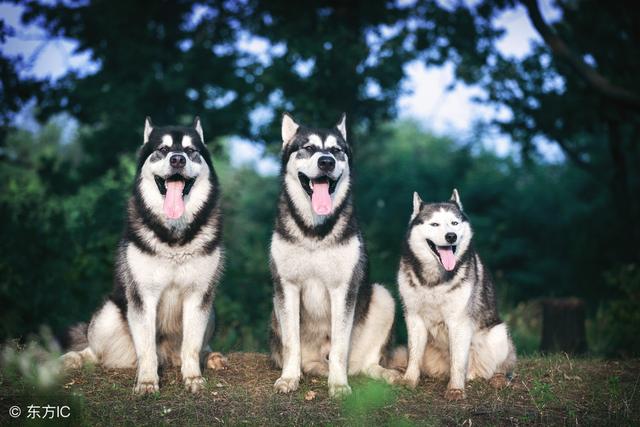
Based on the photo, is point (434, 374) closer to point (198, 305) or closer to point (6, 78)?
point (198, 305)

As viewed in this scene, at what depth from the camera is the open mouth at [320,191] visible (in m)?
5.85

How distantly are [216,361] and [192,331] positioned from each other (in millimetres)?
926

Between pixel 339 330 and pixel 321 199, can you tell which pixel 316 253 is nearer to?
pixel 321 199

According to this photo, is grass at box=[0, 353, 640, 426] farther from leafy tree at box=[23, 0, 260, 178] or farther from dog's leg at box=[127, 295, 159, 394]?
leafy tree at box=[23, 0, 260, 178]

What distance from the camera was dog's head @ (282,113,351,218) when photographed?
19.0 ft

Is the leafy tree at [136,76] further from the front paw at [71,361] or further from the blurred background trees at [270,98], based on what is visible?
the front paw at [71,361]

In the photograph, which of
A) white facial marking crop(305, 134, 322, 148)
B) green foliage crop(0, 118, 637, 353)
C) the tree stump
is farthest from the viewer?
green foliage crop(0, 118, 637, 353)

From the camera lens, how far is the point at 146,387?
5555 millimetres

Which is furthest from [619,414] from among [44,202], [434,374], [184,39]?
[184,39]

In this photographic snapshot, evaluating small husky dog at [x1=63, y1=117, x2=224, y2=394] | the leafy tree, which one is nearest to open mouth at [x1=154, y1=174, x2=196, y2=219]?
small husky dog at [x1=63, y1=117, x2=224, y2=394]

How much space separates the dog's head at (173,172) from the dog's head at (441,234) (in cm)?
210

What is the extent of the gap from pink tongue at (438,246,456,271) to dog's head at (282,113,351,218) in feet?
3.55

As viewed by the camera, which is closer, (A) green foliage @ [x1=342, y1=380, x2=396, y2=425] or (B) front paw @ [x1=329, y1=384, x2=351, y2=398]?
(A) green foliage @ [x1=342, y1=380, x2=396, y2=425]

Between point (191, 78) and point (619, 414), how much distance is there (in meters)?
11.4
